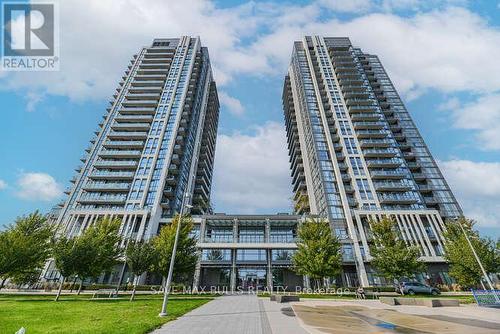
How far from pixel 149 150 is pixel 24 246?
138 ft

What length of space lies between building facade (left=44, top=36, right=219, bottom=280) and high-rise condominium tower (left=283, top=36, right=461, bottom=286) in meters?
31.2

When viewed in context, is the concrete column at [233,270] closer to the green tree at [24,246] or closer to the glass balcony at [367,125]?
the green tree at [24,246]

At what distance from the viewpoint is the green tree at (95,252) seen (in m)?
26.3

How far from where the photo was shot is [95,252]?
2706 cm

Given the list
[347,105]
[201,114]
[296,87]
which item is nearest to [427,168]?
[347,105]

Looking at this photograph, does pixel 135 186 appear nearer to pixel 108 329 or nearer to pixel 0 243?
pixel 0 243

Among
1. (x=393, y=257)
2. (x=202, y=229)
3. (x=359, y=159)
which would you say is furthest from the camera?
(x=359, y=159)

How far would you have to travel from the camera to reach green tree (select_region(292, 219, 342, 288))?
103ft

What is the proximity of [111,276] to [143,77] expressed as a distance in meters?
57.6

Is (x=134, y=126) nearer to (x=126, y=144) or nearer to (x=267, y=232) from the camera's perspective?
(x=126, y=144)

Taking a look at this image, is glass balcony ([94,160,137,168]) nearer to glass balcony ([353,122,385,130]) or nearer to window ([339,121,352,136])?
window ([339,121,352,136])

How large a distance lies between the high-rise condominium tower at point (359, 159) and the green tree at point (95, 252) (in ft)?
127

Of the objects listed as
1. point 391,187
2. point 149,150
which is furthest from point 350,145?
point 149,150

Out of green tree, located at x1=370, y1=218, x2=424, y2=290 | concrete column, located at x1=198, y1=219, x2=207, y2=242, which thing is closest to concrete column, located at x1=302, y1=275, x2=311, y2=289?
green tree, located at x1=370, y1=218, x2=424, y2=290
